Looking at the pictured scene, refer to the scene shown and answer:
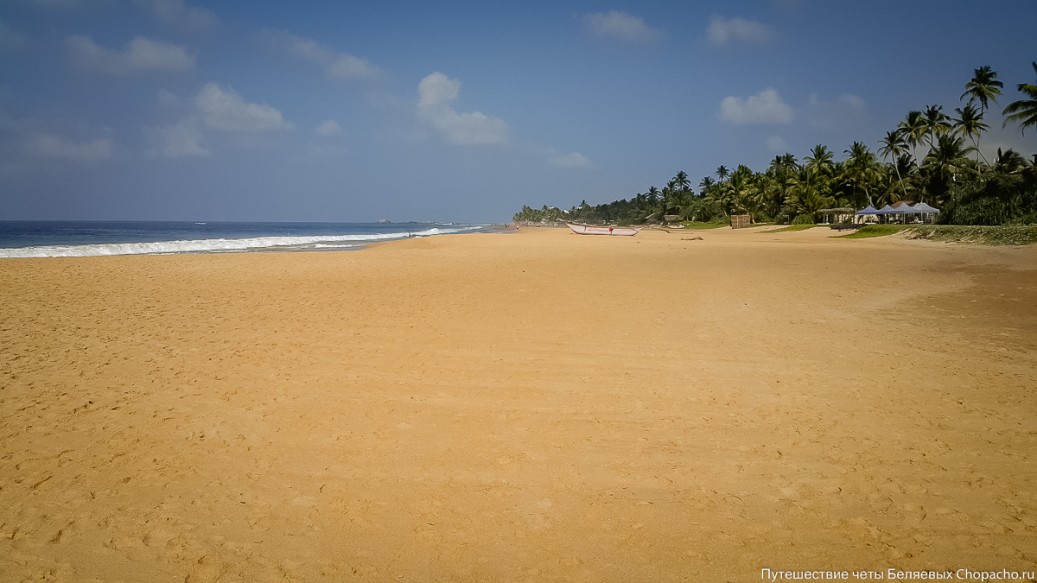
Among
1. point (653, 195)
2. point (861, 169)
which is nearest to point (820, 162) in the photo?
point (861, 169)

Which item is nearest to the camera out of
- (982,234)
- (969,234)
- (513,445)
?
(513,445)

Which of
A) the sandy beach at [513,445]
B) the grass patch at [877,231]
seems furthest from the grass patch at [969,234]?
the sandy beach at [513,445]

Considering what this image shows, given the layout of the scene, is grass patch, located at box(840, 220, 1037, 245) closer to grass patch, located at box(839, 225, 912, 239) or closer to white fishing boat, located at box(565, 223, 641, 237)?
grass patch, located at box(839, 225, 912, 239)

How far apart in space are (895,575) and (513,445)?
8.72 ft

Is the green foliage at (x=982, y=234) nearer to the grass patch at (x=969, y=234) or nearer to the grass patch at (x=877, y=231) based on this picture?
the grass patch at (x=969, y=234)

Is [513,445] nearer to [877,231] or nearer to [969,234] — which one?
[969,234]

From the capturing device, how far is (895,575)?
9.39 ft

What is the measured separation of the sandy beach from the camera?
10.1 feet

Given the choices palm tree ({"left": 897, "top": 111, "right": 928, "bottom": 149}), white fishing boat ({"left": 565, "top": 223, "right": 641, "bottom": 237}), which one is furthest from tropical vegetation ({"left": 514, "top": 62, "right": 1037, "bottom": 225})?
white fishing boat ({"left": 565, "top": 223, "right": 641, "bottom": 237})

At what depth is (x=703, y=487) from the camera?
3.72 meters

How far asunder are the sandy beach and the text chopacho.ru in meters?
0.04

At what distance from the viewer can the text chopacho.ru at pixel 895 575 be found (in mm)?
2832

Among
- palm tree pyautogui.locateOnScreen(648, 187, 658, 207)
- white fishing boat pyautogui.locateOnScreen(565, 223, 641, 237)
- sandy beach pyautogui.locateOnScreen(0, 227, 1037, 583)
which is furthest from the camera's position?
palm tree pyautogui.locateOnScreen(648, 187, 658, 207)

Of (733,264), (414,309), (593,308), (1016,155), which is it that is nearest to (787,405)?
(593,308)
